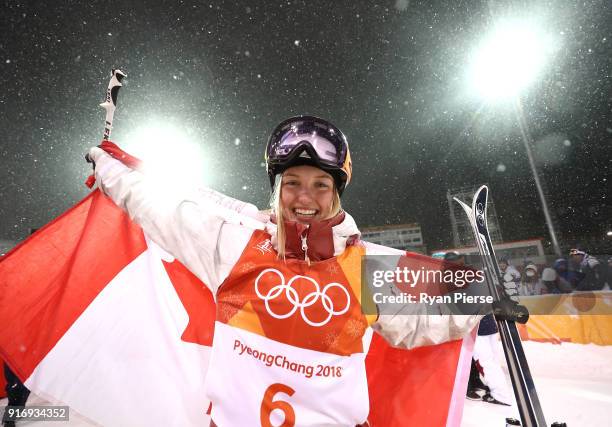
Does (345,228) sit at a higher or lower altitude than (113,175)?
lower

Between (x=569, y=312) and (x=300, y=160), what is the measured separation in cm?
998

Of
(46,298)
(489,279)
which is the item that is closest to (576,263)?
(489,279)

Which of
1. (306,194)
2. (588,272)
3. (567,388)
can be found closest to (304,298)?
(306,194)

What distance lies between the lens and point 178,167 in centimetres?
2458

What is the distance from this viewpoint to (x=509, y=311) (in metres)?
1.99

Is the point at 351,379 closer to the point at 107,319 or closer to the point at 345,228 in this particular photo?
the point at 345,228

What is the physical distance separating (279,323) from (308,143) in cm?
120

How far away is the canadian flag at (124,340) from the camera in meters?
2.41

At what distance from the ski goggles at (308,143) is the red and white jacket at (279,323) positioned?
19.0 inches

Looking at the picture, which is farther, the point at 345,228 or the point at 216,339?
the point at 345,228

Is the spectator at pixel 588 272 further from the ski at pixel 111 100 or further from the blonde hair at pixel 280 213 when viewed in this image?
the ski at pixel 111 100

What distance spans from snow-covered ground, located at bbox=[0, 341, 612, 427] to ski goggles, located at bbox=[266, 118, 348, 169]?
2.89 metres

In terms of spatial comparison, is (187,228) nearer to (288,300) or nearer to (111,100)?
(288,300)

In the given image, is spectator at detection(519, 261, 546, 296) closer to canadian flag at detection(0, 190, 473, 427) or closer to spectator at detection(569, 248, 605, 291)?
spectator at detection(569, 248, 605, 291)
